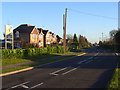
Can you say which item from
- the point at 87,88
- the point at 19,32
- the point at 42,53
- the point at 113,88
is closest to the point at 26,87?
the point at 87,88

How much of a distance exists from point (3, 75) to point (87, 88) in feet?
24.2

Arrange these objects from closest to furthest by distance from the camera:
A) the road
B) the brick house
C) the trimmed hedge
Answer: the road, the trimmed hedge, the brick house

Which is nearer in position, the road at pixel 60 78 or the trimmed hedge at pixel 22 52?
the road at pixel 60 78

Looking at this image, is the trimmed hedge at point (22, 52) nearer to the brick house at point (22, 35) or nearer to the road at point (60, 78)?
the road at point (60, 78)

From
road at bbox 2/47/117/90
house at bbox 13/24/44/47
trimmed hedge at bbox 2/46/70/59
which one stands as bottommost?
road at bbox 2/47/117/90

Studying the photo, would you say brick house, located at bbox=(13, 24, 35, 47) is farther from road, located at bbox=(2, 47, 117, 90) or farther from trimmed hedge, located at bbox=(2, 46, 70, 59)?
road, located at bbox=(2, 47, 117, 90)

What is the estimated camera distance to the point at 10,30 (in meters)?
24.9

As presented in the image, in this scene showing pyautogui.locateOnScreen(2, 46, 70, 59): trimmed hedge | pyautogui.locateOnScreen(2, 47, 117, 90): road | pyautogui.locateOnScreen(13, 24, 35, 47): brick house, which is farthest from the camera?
pyautogui.locateOnScreen(13, 24, 35, 47): brick house

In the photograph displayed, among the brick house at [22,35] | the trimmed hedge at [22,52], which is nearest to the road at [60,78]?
the trimmed hedge at [22,52]

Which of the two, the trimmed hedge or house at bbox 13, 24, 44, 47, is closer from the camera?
the trimmed hedge

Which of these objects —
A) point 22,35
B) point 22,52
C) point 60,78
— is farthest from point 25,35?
point 60,78

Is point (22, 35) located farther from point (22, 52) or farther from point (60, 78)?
point (60, 78)

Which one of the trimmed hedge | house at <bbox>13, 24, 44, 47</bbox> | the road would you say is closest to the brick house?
house at <bbox>13, 24, 44, 47</bbox>

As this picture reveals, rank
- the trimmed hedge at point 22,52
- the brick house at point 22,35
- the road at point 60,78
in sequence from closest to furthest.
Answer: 1. the road at point 60,78
2. the trimmed hedge at point 22,52
3. the brick house at point 22,35
